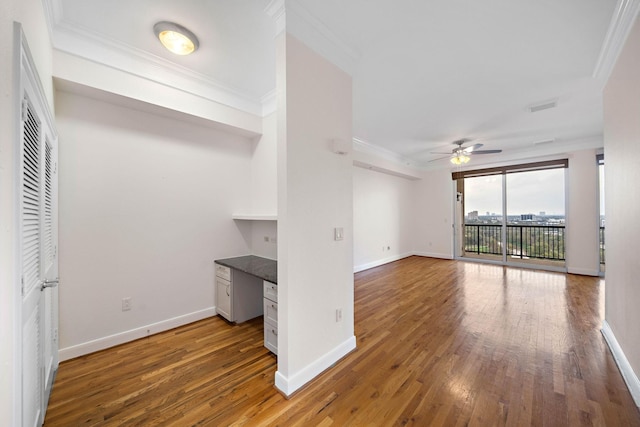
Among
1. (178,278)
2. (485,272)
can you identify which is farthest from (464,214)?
(178,278)

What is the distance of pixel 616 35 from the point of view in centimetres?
200

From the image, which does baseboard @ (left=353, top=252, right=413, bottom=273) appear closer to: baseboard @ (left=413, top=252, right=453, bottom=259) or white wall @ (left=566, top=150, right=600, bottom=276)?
Result: baseboard @ (left=413, top=252, right=453, bottom=259)

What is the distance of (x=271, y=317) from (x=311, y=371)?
61cm

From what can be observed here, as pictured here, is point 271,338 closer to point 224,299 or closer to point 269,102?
point 224,299

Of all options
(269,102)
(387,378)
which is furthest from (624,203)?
(269,102)

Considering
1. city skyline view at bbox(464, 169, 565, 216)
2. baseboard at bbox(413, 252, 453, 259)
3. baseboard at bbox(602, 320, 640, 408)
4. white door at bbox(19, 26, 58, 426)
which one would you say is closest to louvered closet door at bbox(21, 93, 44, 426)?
white door at bbox(19, 26, 58, 426)

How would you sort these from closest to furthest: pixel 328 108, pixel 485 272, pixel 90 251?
pixel 328 108 → pixel 90 251 → pixel 485 272

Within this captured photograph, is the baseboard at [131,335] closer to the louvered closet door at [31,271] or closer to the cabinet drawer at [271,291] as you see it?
the louvered closet door at [31,271]

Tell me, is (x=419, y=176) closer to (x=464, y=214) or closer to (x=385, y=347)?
(x=464, y=214)

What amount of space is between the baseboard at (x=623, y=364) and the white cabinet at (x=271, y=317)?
2.75 metres

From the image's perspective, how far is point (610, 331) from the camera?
8.11 ft

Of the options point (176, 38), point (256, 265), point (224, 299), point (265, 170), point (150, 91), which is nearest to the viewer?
point (176, 38)

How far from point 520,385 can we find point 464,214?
5889mm

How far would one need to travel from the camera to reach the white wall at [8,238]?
0.88 meters
